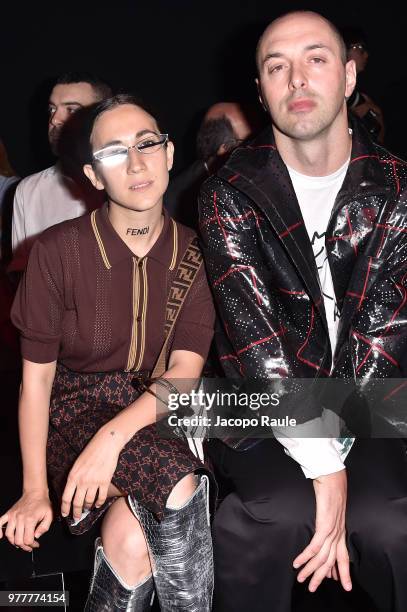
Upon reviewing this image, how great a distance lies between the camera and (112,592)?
5.87 ft

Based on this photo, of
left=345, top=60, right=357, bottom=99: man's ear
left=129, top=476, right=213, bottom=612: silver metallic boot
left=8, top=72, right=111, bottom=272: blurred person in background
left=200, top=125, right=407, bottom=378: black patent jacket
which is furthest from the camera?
left=8, top=72, right=111, bottom=272: blurred person in background

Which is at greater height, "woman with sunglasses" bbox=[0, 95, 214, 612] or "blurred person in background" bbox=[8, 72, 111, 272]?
"blurred person in background" bbox=[8, 72, 111, 272]

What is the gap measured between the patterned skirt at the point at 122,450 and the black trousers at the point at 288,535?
0.15 metres

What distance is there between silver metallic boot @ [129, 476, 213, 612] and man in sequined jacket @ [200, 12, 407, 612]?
0.10 m

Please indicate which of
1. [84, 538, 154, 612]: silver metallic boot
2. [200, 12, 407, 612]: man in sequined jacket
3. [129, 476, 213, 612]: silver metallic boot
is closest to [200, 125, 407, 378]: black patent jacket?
[200, 12, 407, 612]: man in sequined jacket

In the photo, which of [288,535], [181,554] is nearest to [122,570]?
[181,554]

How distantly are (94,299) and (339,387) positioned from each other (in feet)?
2.13

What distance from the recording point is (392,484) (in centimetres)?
185

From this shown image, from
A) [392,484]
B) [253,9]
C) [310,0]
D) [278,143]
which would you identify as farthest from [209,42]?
[392,484]

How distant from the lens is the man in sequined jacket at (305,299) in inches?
72.0

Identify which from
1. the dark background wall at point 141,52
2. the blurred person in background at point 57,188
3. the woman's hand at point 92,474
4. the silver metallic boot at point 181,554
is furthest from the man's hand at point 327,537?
the dark background wall at point 141,52

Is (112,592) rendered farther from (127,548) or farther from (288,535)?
(288,535)

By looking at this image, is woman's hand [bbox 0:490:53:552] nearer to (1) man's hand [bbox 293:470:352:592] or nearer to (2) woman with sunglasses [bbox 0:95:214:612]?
(2) woman with sunglasses [bbox 0:95:214:612]

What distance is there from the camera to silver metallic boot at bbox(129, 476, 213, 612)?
5.64ft
